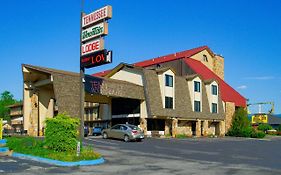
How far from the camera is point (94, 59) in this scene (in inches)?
829

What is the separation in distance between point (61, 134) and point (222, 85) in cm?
4764

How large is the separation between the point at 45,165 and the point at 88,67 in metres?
7.58

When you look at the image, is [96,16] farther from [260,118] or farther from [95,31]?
[260,118]

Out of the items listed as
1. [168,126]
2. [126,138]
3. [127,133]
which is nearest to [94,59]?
[127,133]

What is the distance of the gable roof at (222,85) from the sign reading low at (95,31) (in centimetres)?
3440

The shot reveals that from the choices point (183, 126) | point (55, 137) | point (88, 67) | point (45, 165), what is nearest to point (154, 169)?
point (45, 165)

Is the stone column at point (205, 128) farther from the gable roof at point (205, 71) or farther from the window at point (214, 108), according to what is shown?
the gable roof at point (205, 71)

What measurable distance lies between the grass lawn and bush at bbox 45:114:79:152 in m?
0.36

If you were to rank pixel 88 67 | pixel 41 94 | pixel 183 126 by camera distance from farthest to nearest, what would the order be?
pixel 183 126
pixel 41 94
pixel 88 67

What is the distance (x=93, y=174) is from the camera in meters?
13.2

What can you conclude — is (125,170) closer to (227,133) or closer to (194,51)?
(227,133)

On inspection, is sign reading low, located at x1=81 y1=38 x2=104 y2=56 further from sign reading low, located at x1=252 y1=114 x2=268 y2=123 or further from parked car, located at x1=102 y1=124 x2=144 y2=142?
sign reading low, located at x1=252 y1=114 x2=268 y2=123

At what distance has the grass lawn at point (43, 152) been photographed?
16531 mm

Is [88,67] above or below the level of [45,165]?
above
